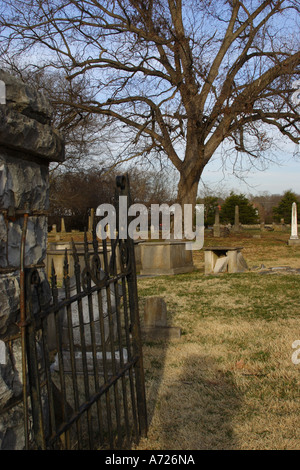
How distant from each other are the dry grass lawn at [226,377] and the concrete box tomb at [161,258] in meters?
4.25

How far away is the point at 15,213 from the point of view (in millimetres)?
1925

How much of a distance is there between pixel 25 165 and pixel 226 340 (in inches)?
161

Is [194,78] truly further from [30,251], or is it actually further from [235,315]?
[30,251]

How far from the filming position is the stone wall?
1.83 meters

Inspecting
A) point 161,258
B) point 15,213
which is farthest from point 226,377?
point 161,258

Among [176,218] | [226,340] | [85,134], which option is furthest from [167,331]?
[85,134]

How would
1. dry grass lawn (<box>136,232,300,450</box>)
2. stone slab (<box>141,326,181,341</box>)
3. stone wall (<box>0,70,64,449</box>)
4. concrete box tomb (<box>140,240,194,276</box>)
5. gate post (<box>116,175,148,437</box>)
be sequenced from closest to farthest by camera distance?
stone wall (<box>0,70,64,449</box>)
gate post (<box>116,175,148,437</box>)
dry grass lawn (<box>136,232,300,450</box>)
stone slab (<box>141,326,181,341</box>)
concrete box tomb (<box>140,240,194,276</box>)

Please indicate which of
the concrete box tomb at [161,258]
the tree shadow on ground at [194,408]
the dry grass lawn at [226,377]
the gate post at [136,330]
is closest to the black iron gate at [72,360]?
the gate post at [136,330]

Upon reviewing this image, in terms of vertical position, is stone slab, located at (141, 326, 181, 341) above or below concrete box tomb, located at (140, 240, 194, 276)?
below

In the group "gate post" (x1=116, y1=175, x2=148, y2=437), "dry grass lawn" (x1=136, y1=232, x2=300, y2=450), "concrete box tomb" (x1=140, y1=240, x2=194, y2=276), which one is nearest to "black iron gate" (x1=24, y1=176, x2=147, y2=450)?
"gate post" (x1=116, y1=175, x2=148, y2=437)

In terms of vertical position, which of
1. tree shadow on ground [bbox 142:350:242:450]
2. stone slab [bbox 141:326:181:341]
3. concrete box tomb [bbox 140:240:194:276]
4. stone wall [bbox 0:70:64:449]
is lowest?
tree shadow on ground [bbox 142:350:242:450]

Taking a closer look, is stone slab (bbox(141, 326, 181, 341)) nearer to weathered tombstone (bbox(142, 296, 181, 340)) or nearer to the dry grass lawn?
weathered tombstone (bbox(142, 296, 181, 340))

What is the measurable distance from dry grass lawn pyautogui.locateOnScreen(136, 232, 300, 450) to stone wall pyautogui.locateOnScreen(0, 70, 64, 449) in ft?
4.72

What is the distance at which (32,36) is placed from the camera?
51.9 feet
